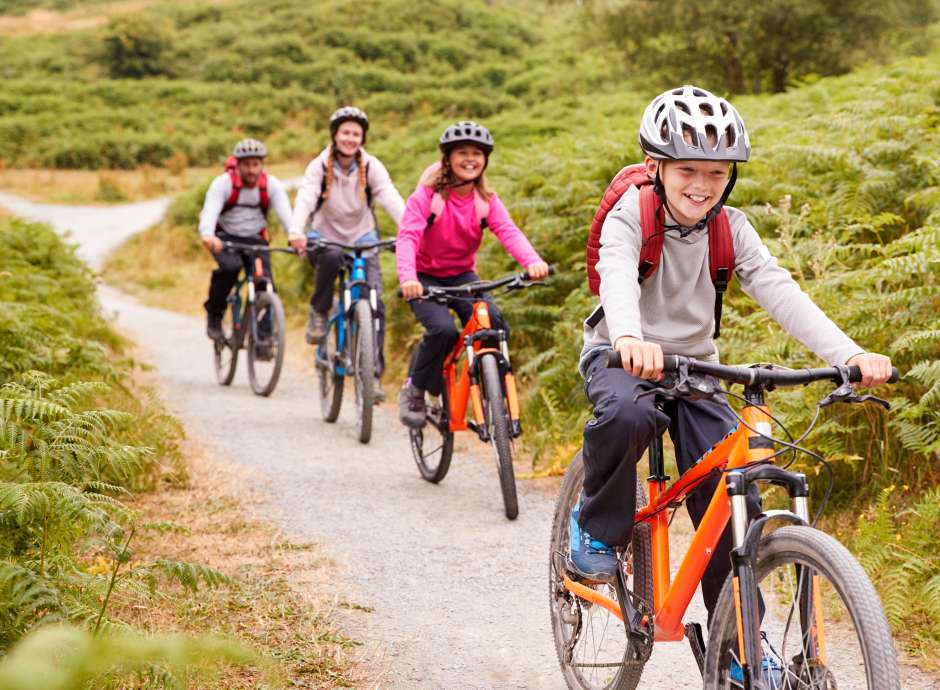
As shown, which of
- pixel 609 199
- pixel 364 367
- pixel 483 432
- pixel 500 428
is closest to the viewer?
pixel 609 199

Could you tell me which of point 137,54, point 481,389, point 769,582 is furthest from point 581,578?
point 137,54

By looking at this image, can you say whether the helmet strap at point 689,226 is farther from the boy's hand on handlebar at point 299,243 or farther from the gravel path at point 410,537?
the boy's hand on handlebar at point 299,243

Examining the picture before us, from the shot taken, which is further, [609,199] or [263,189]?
[263,189]

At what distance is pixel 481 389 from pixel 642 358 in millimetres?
3628

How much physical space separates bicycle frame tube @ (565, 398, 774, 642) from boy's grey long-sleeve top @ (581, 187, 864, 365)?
0.49 m

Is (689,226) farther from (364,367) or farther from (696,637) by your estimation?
(364,367)

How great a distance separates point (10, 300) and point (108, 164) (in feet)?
93.6

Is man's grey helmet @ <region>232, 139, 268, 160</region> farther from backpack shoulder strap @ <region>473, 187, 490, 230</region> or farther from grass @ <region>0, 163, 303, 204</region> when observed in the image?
grass @ <region>0, 163, 303, 204</region>

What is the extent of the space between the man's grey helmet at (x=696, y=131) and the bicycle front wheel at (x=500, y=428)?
3.02 m

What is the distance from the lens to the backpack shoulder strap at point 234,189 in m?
9.94

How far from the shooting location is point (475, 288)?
6480 millimetres

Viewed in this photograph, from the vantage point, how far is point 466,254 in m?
7.01

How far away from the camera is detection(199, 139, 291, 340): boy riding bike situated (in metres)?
9.79

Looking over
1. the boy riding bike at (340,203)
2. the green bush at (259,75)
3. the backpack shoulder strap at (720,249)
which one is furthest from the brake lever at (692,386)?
the green bush at (259,75)
